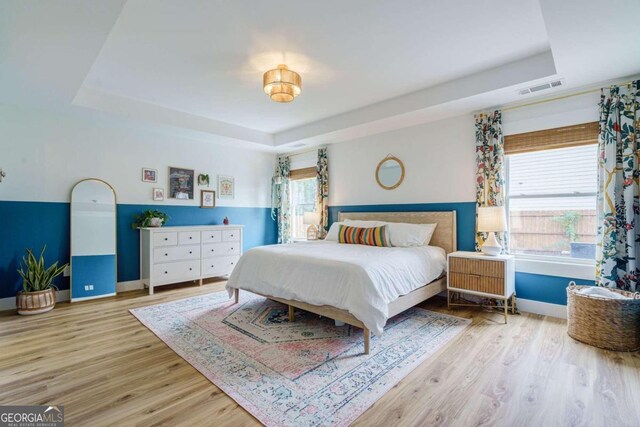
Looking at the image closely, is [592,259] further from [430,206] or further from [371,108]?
[371,108]

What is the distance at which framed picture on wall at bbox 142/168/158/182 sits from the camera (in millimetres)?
4758

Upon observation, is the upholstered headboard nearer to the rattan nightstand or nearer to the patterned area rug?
the rattan nightstand

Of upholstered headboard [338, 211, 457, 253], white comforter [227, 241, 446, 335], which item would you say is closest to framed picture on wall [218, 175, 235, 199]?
white comforter [227, 241, 446, 335]

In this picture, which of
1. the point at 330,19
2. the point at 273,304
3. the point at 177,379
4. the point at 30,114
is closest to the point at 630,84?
the point at 330,19

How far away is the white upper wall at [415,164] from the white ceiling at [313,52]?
331 mm

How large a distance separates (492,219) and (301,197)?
386cm

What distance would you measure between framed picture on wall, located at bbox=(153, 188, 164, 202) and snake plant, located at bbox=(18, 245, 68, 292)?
1.55 m

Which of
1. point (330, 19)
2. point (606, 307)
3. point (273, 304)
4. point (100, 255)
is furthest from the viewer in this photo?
point (100, 255)

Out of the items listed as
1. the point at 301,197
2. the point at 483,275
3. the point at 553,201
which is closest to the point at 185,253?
the point at 301,197

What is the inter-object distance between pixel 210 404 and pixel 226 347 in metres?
0.78

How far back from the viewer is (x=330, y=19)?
2.36 m

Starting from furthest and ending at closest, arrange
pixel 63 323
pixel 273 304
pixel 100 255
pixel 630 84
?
pixel 100 255, pixel 273 304, pixel 63 323, pixel 630 84

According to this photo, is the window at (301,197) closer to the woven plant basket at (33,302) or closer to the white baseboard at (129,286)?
the white baseboard at (129,286)

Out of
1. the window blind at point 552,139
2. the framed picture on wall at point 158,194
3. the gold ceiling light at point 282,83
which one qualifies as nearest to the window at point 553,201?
the window blind at point 552,139
